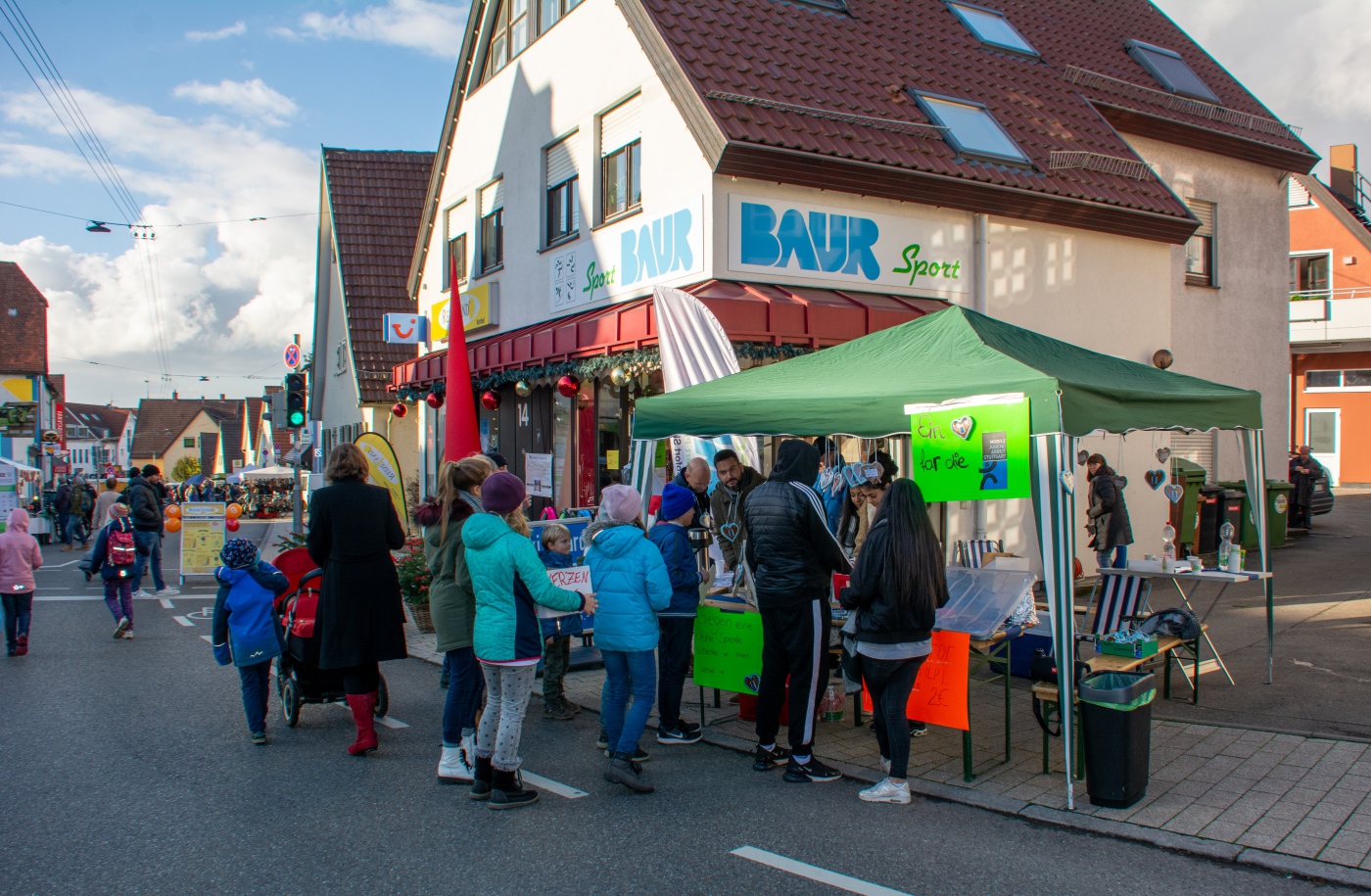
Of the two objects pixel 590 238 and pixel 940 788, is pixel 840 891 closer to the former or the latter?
pixel 940 788

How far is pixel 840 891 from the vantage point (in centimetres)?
416

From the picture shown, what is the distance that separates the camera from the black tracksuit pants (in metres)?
5.70

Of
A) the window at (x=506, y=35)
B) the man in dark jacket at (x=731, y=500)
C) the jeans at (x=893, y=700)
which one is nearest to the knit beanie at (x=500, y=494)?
the jeans at (x=893, y=700)

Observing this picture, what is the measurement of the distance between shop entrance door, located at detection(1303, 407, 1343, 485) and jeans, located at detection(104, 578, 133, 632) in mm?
31659

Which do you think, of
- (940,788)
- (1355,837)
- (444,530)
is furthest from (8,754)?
(1355,837)

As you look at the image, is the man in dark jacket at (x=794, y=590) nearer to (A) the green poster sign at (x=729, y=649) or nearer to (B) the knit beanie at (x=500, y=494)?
(A) the green poster sign at (x=729, y=649)

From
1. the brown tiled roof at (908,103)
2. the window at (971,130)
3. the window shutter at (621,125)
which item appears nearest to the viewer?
the brown tiled roof at (908,103)

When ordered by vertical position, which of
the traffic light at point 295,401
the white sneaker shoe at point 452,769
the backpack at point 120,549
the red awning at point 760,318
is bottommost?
the white sneaker shoe at point 452,769

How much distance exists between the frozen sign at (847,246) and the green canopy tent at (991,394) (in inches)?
108

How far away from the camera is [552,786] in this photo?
5.61 metres

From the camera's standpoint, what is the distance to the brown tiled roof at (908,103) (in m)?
10.7

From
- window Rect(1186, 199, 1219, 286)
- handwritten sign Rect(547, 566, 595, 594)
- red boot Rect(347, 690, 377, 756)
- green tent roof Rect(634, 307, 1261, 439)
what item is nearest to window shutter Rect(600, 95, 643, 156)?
green tent roof Rect(634, 307, 1261, 439)

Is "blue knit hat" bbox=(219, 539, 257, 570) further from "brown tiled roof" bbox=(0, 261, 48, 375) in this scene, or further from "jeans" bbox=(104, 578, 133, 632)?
Answer: "brown tiled roof" bbox=(0, 261, 48, 375)

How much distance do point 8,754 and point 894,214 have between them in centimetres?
954
